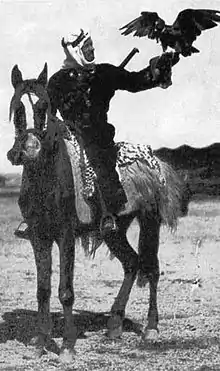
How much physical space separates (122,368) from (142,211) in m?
1.47

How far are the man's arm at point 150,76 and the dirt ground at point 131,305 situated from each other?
1.84 m

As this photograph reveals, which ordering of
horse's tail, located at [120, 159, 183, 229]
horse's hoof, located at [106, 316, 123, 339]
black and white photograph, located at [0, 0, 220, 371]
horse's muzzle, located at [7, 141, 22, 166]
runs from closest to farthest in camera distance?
horse's muzzle, located at [7, 141, 22, 166], black and white photograph, located at [0, 0, 220, 371], horse's tail, located at [120, 159, 183, 229], horse's hoof, located at [106, 316, 123, 339]

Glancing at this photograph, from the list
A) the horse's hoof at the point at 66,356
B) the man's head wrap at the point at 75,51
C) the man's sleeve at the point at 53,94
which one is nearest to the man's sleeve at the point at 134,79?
the man's head wrap at the point at 75,51

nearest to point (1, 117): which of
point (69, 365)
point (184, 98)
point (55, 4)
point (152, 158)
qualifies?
point (55, 4)

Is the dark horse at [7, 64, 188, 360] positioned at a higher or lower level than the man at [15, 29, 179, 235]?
lower

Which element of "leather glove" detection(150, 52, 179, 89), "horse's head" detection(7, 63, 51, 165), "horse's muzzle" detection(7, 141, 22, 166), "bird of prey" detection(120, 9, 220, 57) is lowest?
"horse's muzzle" detection(7, 141, 22, 166)

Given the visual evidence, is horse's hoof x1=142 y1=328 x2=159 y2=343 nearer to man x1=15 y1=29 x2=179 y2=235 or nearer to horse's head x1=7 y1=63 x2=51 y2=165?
man x1=15 y1=29 x2=179 y2=235

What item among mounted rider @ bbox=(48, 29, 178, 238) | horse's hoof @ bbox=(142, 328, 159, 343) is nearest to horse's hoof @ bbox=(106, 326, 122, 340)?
horse's hoof @ bbox=(142, 328, 159, 343)

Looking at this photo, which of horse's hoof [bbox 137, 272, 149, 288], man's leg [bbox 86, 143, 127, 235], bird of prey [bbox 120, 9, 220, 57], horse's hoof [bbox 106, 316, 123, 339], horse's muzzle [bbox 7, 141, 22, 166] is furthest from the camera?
horse's hoof [bbox 137, 272, 149, 288]

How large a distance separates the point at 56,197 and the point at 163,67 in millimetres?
1143

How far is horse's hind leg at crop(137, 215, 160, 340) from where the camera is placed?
7871 mm

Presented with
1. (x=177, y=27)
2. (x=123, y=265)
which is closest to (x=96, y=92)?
(x=177, y=27)

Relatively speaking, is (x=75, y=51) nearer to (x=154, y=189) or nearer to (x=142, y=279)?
(x=154, y=189)

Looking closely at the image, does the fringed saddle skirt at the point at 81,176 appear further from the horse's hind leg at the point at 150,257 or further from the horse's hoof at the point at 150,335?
the horse's hoof at the point at 150,335
